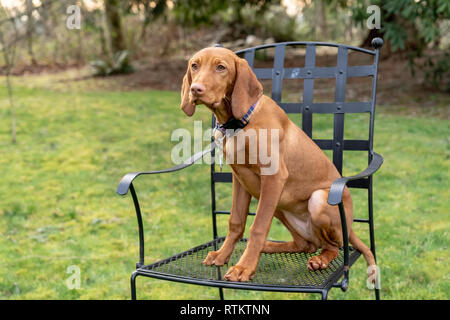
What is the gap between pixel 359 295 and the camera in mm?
Result: 3244

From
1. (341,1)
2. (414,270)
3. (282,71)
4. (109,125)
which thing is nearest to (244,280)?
(282,71)

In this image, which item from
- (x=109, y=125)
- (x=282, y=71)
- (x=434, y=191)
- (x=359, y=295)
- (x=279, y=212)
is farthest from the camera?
(x=109, y=125)

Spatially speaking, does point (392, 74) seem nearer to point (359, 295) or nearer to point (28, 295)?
point (359, 295)

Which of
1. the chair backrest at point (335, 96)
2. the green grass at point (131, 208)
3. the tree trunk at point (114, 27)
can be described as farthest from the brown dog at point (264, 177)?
the tree trunk at point (114, 27)

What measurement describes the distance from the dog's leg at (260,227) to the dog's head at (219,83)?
29 centimetres

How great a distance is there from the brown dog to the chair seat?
0.15ft

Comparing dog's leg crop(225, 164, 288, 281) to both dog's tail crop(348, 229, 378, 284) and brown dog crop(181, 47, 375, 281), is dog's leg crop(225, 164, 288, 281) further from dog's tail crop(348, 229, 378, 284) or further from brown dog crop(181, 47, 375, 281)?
dog's tail crop(348, 229, 378, 284)

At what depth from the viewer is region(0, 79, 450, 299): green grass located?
346cm

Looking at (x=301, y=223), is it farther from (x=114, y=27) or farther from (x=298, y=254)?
(x=114, y=27)

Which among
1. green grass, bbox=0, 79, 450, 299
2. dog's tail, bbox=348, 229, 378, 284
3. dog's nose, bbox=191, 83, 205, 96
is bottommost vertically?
green grass, bbox=0, 79, 450, 299

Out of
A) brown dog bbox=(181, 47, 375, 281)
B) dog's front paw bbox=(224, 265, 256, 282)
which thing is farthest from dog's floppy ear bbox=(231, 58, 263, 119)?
dog's front paw bbox=(224, 265, 256, 282)

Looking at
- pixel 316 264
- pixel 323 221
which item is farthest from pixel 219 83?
pixel 316 264

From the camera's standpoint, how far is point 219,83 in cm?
181

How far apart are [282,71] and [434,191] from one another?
277cm
